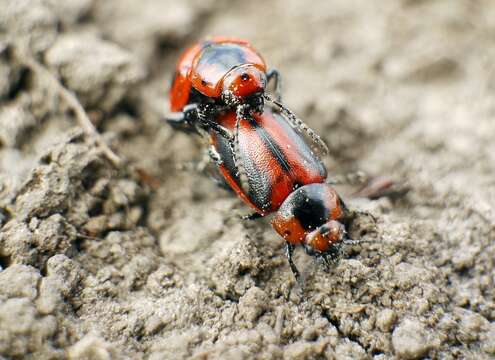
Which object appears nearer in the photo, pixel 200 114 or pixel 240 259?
pixel 240 259

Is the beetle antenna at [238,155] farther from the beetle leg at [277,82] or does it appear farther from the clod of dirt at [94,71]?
the clod of dirt at [94,71]

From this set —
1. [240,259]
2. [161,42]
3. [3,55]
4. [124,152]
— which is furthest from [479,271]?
[3,55]

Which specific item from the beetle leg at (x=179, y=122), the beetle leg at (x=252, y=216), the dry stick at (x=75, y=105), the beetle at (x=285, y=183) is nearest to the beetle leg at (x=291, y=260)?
the beetle at (x=285, y=183)

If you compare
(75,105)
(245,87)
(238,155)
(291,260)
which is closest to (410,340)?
(291,260)

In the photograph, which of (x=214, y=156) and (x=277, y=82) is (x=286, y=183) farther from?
(x=277, y=82)

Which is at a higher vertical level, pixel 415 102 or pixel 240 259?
pixel 415 102

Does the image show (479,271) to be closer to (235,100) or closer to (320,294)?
(320,294)

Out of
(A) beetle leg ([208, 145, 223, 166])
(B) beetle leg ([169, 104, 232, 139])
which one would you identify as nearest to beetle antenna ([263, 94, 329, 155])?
(B) beetle leg ([169, 104, 232, 139])
